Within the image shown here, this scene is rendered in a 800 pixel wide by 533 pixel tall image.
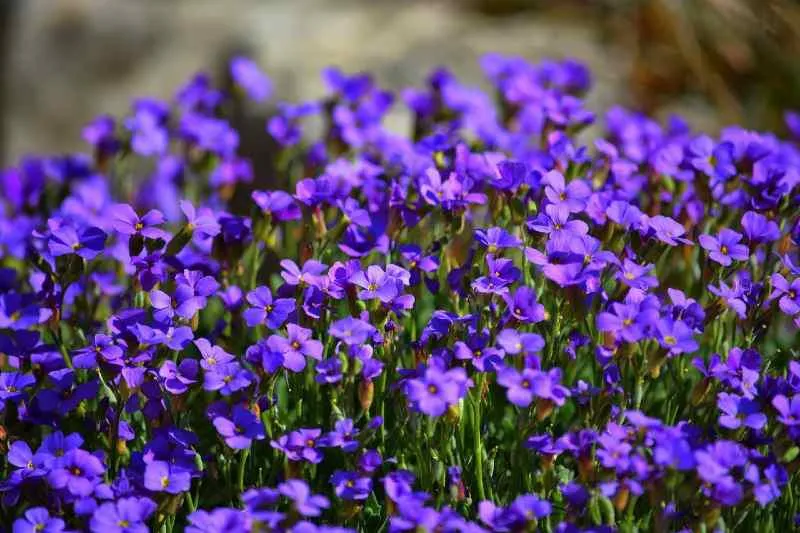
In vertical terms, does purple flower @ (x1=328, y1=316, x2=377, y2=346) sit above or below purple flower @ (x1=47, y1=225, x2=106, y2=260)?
below

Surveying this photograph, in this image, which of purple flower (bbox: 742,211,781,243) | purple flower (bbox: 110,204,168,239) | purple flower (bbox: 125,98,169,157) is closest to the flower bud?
purple flower (bbox: 110,204,168,239)

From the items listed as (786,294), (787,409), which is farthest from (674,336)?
(786,294)

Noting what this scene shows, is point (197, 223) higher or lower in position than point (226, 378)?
higher

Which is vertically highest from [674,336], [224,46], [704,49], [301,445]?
[674,336]

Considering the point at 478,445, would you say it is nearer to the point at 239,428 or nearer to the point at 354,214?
the point at 239,428

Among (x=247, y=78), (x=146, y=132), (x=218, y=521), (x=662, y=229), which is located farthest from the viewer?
(x=247, y=78)

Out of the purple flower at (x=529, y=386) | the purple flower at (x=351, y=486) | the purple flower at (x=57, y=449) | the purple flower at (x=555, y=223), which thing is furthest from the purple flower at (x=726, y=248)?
the purple flower at (x=57, y=449)

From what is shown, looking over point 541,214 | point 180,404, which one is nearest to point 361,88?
point 541,214

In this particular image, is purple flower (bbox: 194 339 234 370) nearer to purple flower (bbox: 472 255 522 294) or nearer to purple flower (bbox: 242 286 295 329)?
purple flower (bbox: 242 286 295 329)

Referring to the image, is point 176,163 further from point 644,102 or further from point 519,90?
point 644,102
